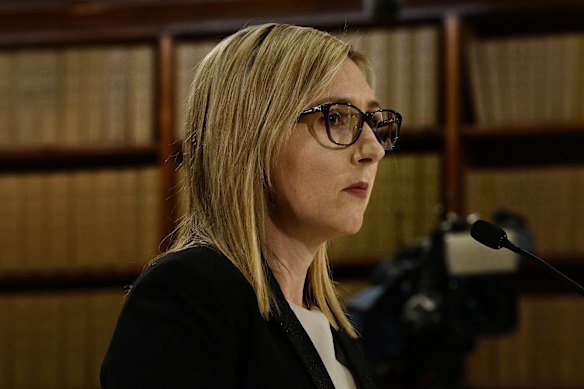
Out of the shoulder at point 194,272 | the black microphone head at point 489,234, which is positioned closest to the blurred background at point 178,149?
the black microphone head at point 489,234

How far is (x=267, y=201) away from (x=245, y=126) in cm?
11

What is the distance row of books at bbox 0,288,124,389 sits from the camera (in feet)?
12.6

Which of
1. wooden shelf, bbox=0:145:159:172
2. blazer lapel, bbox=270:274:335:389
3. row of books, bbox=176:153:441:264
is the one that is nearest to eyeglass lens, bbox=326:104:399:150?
blazer lapel, bbox=270:274:335:389

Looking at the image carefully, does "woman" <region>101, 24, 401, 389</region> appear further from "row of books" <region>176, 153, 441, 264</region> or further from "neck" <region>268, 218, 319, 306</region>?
"row of books" <region>176, 153, 441, 264</region>

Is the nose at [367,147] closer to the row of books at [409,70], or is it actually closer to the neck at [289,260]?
the neck at [289,260]

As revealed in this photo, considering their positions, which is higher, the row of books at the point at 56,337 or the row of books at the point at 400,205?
the row of books at the point at 400,205

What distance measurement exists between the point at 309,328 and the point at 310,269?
16cm

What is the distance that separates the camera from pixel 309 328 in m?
1.40

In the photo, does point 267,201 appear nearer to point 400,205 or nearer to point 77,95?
point 400,205

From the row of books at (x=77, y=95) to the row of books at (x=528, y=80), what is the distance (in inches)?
46.9

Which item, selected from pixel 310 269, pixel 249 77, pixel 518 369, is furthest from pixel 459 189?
pixel 249 77

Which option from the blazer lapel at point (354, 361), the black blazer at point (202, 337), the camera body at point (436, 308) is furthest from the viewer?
the camera body at point (436, 308)

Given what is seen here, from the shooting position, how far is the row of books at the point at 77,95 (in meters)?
3.79

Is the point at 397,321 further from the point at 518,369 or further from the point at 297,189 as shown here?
the point at 297,189
